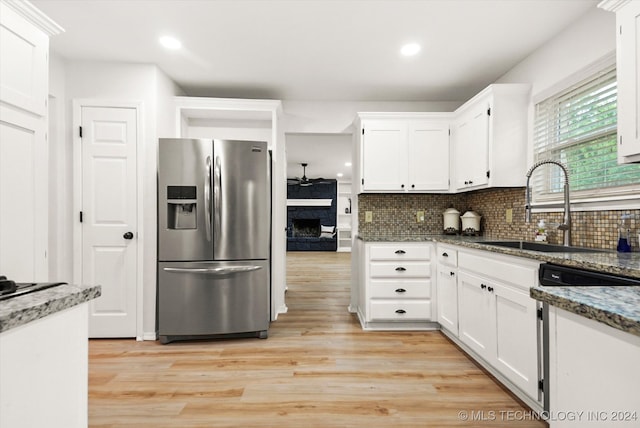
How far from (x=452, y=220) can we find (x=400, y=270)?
94 centimetres

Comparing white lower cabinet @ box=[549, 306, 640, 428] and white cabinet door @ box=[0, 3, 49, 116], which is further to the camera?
white cabinet door @ box=[0, 3, 49, 116]

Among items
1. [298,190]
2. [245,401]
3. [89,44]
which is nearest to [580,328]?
[245,401]

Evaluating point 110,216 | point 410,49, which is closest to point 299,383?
point 110,216

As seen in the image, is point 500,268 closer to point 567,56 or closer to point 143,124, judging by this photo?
point 567,56

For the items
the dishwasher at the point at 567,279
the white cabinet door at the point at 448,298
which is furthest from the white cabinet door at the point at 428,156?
the dishwasher at the point at 567,279

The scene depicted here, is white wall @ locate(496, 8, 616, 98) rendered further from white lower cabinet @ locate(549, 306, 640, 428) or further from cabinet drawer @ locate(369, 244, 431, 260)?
white lower cabinet @ locate(549, 306, 640, 428)

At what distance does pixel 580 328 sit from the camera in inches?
27.0

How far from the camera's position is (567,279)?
4.74 ft

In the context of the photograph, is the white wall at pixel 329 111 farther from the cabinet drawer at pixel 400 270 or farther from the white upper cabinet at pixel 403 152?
the cabinet drawer at pixel 400 270

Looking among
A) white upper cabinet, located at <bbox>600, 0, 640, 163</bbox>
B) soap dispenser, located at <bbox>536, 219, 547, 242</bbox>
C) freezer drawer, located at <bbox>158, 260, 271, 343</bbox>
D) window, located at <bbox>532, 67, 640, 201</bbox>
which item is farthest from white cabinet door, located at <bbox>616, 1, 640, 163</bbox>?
freezer drawer, located at <bbox>158, 260, 271, 343</bbox>

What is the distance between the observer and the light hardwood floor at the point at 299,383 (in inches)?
67.5

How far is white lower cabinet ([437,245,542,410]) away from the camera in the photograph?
171 cm

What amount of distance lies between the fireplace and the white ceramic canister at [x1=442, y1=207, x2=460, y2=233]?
7169 millimetres

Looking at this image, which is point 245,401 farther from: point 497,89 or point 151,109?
point 497,89
